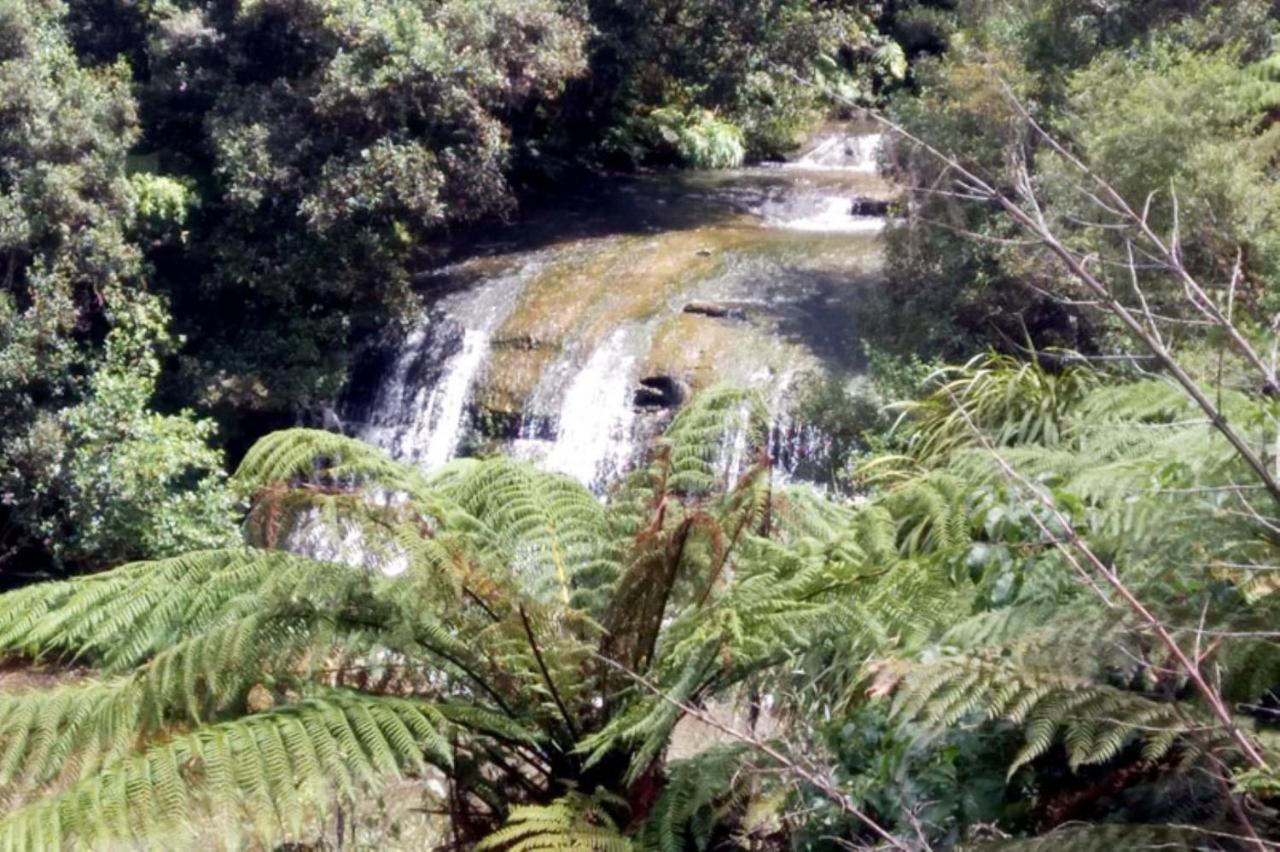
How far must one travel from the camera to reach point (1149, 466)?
335 cm

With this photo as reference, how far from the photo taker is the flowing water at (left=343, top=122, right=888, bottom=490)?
1101 cm

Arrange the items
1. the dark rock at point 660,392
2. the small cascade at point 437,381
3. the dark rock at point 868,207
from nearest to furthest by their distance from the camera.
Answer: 1. the dark rock at point 660,392
2. the small cascade at point 437,381
3. the dark rock at point 868,207

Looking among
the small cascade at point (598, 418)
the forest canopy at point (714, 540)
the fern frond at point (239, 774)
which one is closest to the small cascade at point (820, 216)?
the forest canopy at point (714, 540)

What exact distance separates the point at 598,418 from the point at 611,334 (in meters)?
1.02

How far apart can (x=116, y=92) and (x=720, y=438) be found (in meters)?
9.58

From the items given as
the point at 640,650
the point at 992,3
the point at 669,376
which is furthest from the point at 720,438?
the point at 992,3

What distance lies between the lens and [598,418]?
1105cm

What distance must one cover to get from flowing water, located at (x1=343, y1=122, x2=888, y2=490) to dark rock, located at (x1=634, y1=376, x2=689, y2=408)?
0.4 inches

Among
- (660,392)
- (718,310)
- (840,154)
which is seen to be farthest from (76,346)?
(840,154)

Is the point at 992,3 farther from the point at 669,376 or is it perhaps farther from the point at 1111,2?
the point at 669,376

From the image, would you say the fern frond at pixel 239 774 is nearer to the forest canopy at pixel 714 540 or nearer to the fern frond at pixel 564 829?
the forest canopy at pixel 714 540

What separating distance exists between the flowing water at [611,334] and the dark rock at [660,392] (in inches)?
0.4

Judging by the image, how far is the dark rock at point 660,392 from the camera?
1095 cm

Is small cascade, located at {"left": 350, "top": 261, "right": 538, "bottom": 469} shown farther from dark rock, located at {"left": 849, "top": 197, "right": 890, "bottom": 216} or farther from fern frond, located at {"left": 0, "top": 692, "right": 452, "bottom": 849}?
fern frond, located at {"left": 0, "top": 692, "right": 452, "bottom": 849}
